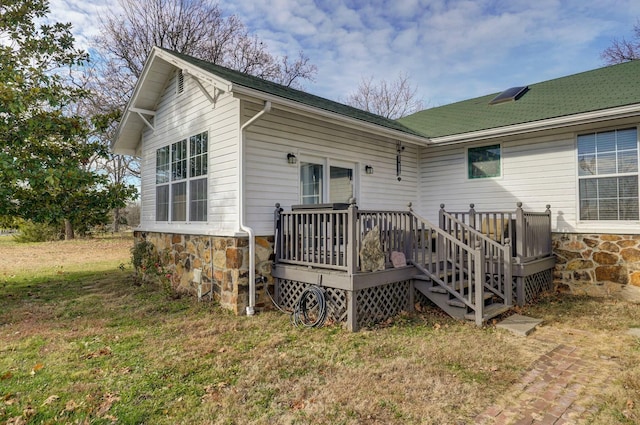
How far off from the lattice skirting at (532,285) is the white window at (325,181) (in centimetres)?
339

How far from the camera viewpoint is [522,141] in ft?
24.9

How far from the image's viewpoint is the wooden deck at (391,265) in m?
5.02

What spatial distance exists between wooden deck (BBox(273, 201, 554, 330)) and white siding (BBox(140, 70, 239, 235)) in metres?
0.87

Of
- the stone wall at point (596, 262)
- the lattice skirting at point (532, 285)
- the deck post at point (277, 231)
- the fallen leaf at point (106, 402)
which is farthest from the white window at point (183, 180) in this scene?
the stone wall at point (596, 262)

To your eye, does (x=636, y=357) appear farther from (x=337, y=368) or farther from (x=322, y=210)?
(x=322, y=210)

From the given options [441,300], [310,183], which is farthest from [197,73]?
[441,300]

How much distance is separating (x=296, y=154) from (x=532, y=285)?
4773 millimetres

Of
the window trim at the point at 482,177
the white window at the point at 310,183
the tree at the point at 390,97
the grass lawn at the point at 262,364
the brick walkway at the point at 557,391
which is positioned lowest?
the brick walkway at the point at 557,391

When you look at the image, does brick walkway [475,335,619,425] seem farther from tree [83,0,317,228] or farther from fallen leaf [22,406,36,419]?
tree [83,0,317,228]

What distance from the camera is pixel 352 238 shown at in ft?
15.9

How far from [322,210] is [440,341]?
2296 millimetres

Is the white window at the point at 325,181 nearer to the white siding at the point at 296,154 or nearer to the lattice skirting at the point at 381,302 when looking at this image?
the white siding at the point at 296,154

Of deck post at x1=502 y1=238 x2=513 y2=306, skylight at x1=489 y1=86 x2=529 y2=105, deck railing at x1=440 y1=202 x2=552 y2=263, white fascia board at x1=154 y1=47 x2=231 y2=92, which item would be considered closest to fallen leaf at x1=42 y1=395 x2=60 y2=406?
white fascia board at x1=154 y1=47 x2=231 y2=92

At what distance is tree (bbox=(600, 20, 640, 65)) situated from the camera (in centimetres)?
1891
